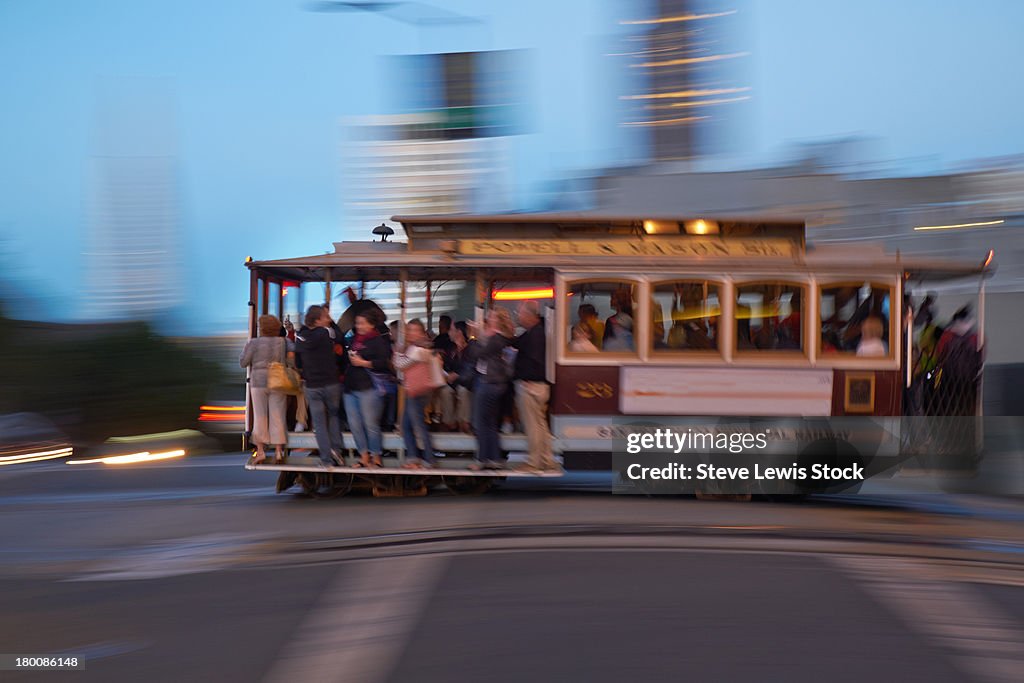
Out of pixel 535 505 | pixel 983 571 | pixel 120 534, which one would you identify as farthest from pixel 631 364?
pixel 120 534

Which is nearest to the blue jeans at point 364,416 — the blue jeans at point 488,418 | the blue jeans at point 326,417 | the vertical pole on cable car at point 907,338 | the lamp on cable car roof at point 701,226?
the blue jeans at point 326,417

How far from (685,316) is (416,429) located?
326 cm

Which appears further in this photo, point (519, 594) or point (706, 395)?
point (706, 395)

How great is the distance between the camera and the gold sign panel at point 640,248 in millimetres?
11391

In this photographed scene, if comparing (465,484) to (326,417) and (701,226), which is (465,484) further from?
(701,226)

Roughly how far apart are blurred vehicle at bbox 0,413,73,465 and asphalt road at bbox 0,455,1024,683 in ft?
31.7

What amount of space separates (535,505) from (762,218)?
4.09m

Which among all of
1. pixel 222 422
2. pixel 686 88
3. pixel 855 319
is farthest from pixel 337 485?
pixel 686 88

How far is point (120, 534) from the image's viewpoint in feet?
30.9

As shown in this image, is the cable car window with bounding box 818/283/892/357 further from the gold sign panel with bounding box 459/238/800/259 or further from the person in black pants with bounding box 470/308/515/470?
the person in black pants with bounding box 470/308/515/470

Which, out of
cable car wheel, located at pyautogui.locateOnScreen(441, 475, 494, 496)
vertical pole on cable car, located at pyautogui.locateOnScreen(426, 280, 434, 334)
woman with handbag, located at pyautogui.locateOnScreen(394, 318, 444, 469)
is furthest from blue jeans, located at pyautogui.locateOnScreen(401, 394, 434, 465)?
vertical pole on cable car, located at pyautogui.locateOnScreen(426, 280, 434, 334)

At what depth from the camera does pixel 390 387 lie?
1148 centimetres

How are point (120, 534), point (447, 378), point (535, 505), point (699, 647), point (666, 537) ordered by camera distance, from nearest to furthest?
point (699, 647)
point (666, 537)
point (120, 534)
point (535, 505)
point (447, 378)

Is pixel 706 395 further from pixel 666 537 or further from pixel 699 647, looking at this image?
pixel 699 647
